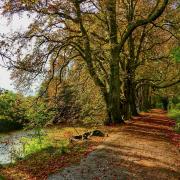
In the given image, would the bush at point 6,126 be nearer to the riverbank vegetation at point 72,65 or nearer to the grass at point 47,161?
the riverbank vegetation at point 72,65

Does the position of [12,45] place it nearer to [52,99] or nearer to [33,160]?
[52,99]

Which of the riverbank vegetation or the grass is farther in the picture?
the riverbank vegetation

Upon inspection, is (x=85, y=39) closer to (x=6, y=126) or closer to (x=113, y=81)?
(x=113, y=81)

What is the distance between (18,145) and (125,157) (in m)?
10.3

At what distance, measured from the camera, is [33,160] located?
15.7m

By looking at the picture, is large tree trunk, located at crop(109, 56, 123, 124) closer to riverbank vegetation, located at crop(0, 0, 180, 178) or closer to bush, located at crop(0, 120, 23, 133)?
riverbank vegetation, located at crop(0, 0, 180, 178)

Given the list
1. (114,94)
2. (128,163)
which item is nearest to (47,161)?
(128,163)

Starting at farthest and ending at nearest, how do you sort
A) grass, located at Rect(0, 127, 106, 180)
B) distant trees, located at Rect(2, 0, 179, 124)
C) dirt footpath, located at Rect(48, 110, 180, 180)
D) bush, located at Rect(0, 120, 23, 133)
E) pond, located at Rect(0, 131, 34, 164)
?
bush, located at Rect(0, 120, 23, 133) < distant trees, located at Rect(2, 0, 179, 124) < pond, located at Rect(0, 131, 34, 164) < grass, located at Rect(0, 127, 106, 180) < dirt footpath, located at Rect(48, 110, 180, 180)

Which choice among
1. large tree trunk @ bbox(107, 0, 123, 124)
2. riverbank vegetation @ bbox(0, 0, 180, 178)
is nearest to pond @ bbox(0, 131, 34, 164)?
riverbank vegetation @ bbox(0, 0, 180, 178)

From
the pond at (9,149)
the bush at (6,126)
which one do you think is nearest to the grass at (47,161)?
the pond at (9,149)

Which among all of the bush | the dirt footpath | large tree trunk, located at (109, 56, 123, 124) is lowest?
the dirt footpath

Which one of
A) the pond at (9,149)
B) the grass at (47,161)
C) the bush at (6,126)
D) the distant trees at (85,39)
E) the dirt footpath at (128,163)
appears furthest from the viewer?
the bush at (6,126)

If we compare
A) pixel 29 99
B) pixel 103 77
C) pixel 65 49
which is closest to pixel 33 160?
pixel 29 99

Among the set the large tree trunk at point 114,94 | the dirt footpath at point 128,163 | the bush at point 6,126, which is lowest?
the dirt footpath at point 128,163
